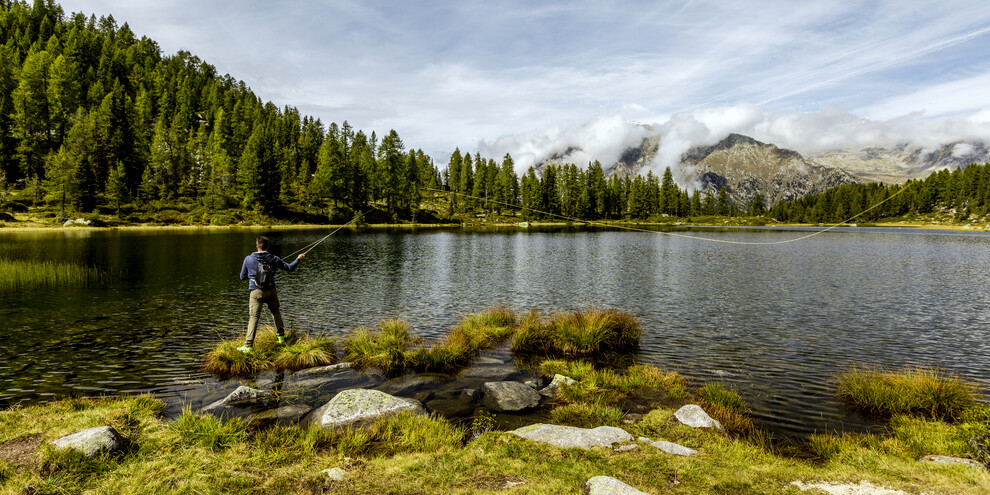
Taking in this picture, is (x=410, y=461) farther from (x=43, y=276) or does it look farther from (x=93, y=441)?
(x=43, y=276)

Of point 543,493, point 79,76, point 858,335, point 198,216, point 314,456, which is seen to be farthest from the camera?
point 79,76

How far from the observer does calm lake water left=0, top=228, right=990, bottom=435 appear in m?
13.4

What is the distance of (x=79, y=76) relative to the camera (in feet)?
382

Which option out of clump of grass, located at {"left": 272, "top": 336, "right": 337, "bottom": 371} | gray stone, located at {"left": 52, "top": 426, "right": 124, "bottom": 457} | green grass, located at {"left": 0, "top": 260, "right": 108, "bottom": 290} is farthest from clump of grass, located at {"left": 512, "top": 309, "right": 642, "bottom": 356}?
green grass, located at {"left": 0, "top": 260, "right": 108, "bottom": 290}

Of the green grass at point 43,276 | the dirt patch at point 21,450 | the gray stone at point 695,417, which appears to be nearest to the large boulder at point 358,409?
the dirt patch at point 21,450

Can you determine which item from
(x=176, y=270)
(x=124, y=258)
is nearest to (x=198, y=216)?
(x=124, y=258)

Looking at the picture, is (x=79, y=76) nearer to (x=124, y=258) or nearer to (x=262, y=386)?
(x=124, y=258)

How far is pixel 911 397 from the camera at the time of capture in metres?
11.1

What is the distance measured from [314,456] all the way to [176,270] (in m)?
34.8

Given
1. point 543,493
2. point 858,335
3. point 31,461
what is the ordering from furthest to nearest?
point 858,335 → point 31,461 → point 543,493

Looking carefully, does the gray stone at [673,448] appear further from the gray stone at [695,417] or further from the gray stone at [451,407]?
the gray stone at [451,407]

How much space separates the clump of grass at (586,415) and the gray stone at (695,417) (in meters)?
1.33

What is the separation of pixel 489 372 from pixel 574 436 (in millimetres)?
6119

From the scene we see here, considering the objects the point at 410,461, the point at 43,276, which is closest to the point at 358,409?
the point at 410,461
